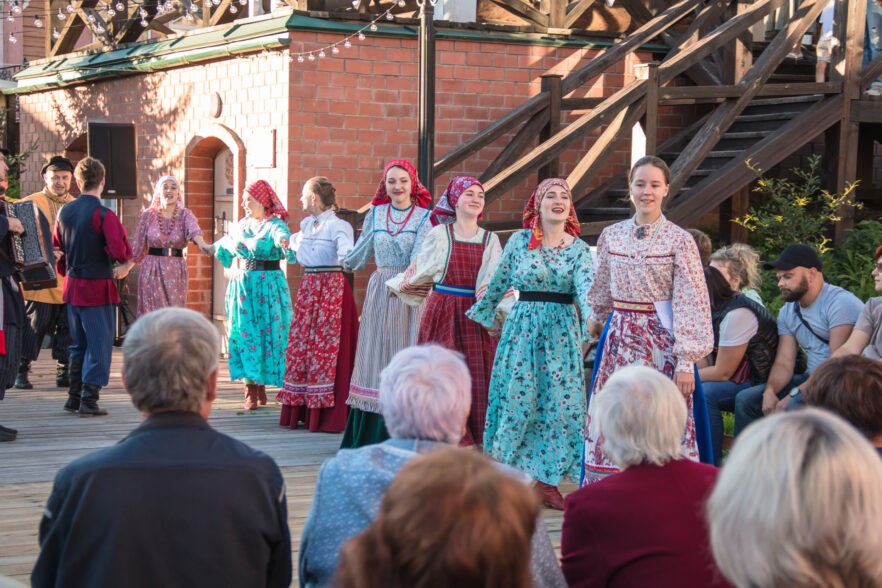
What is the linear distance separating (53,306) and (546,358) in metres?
5.22

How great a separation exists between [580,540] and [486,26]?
7.34 m

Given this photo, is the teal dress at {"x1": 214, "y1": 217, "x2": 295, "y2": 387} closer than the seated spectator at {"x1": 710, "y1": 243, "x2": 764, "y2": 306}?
No

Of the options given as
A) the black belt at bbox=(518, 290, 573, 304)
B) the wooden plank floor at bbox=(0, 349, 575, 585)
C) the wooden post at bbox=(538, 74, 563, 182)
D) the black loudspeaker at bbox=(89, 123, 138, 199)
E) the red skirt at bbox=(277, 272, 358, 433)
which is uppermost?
the wooden post at bbox=(538, 74, 563, 182)

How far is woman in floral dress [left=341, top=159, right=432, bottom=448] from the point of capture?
6262mm

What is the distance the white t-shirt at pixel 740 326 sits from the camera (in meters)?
5.39

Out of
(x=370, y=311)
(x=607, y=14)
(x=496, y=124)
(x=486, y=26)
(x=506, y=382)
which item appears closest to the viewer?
(x=506, y=382)

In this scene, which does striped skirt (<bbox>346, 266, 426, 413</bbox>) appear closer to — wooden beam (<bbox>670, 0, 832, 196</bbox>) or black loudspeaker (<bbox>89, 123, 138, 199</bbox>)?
wooden beam (<bbox>670, 0, 832, 196</bbox>)

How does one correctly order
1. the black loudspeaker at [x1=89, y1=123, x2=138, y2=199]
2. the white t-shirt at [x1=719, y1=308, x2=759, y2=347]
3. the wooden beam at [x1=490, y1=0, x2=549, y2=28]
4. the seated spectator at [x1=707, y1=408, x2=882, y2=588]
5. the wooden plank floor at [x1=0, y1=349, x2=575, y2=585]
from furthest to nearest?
1. the black loudspeaker at [x1=89, y1=123, x2=138, y2=199]
2. the wooden beam at [x1=490, y1=0, x2=549, y2=28]
3. the white t-shirt at [x1=719, y1=308, x2=759, y2=347]
4. the wooden plank floor at [x1=0, y1=349, x2=575, y2=585]
5. the seated spectator at [x1=707, y1=408, x2=882, y2=588]

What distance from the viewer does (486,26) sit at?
9406mm

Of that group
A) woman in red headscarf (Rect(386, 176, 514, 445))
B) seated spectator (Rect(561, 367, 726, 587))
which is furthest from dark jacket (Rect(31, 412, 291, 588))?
woman in red headscarf (Rect(386, 176, 514, 445))

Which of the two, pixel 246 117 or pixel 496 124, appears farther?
pixel 246 117

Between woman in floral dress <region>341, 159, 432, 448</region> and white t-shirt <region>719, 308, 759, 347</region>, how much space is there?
170cm

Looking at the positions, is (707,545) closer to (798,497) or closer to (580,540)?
(580,540)

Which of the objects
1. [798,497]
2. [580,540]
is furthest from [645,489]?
[798,497]
